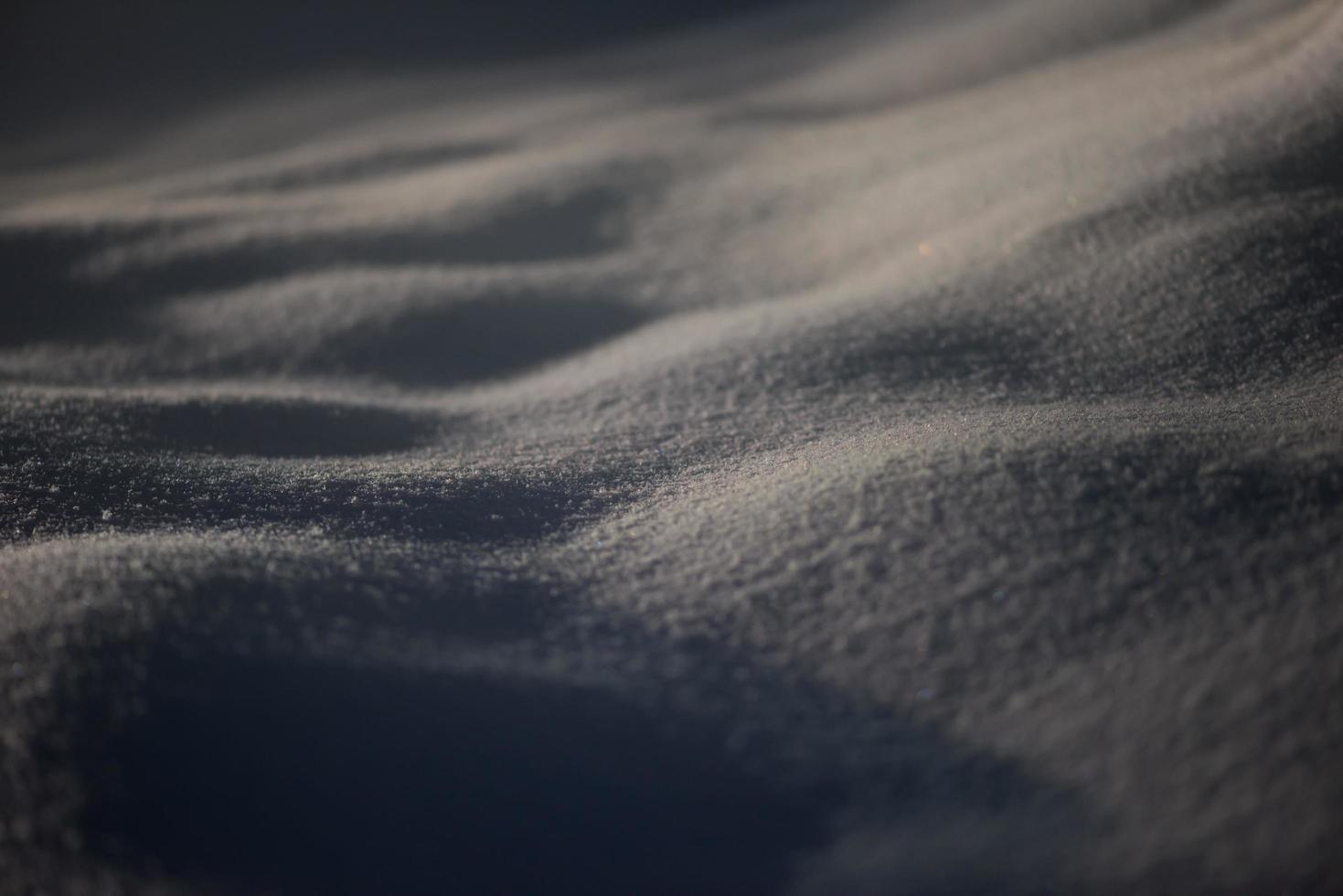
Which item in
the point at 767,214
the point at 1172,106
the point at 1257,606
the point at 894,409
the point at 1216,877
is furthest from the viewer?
the point at 767,214

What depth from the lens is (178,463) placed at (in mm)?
975

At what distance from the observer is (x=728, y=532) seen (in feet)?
2.63

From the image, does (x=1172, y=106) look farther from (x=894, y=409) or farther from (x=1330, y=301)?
(x=894, y=409)

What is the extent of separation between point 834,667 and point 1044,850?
182 mm

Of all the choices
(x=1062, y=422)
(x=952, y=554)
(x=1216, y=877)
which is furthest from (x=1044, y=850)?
(x=1062, y=422)

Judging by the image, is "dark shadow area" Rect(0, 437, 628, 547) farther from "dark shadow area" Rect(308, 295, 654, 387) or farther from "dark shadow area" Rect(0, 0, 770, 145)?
"dark shadow area" Rect(0, 0, 770, 145)

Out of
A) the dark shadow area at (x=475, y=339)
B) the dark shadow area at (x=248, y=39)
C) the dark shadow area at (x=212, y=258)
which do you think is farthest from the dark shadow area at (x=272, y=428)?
the dark shadow area at (x=248, y=39)

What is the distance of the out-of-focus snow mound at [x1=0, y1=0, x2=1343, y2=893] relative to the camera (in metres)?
0.57

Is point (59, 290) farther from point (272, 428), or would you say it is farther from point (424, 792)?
point (424, 792)

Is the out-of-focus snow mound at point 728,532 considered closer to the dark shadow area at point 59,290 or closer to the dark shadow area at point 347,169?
the dark shadow area at point 59,290

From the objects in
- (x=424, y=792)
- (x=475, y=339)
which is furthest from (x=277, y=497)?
(x=475, y=339)

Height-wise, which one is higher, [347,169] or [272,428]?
[347,169]

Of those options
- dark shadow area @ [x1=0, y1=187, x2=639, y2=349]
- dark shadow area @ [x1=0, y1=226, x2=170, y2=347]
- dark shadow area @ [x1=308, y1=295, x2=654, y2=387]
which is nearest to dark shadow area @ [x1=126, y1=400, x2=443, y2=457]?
dark shadow area @ [x1=308, y1=295, x2=654, y2=387]

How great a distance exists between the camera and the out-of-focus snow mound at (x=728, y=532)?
1.88 ft
